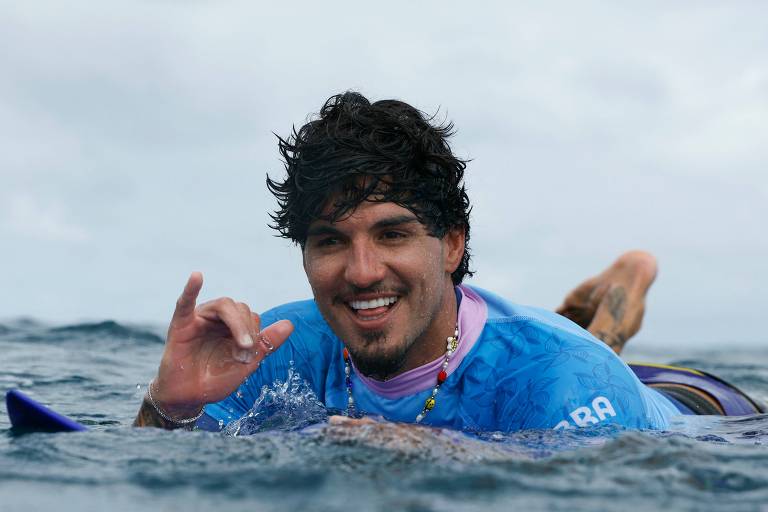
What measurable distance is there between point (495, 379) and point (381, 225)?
0.94 metres

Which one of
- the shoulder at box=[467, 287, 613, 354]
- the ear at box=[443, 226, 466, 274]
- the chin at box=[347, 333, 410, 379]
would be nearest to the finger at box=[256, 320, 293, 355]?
the chin at box=[347, 333, 410, 379]

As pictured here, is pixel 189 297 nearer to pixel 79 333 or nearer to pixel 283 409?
pixel 283 409

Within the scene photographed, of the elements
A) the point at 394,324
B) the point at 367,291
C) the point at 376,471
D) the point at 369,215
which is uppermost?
the point at 369,215

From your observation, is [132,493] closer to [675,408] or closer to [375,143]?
[375,143]

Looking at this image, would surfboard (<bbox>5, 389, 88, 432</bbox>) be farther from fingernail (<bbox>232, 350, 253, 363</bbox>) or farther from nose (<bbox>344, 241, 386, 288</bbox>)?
nose (<bbox>344, 241, 386, 288</bbox>)

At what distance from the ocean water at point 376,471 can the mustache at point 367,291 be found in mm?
630

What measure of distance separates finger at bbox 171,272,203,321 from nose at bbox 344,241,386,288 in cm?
67

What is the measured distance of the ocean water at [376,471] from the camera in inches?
126

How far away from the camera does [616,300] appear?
8359 mm

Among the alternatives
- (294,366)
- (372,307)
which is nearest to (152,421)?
(294,366)

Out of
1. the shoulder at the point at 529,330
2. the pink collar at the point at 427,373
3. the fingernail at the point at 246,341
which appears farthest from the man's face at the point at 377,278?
the fingernail at the point at 246,341

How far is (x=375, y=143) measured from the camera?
466 centimetres

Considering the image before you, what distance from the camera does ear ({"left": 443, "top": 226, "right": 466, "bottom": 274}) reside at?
497 cm

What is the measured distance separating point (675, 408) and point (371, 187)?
261 cm
